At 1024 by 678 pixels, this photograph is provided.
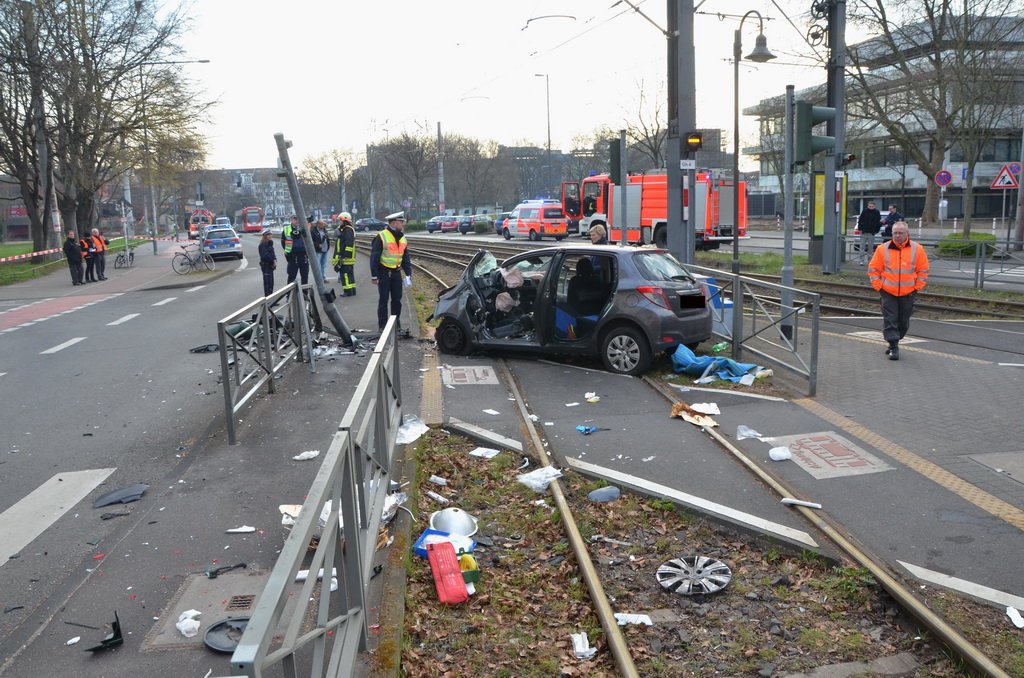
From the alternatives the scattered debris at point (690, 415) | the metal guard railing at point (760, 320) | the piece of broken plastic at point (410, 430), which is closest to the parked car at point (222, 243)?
the metal guard railing at point (760, 320)

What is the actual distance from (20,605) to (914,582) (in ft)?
15.6

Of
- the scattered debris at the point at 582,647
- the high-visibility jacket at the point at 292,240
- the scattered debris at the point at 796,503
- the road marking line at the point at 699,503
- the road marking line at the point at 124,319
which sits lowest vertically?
the scattered debris at the point at 582,647

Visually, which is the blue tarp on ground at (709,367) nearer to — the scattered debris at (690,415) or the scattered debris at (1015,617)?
the scattered debris at (690,415)

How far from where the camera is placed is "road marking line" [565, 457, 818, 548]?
5.29 metres

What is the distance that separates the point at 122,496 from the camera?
248 inches

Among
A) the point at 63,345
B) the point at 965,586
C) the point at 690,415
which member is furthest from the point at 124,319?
the point at 965,586

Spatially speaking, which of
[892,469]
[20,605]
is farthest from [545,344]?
[20,605]

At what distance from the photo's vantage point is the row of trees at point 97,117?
30.4 m

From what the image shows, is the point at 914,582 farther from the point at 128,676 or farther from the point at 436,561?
the point at 128,676

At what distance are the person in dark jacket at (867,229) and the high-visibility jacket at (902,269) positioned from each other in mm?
13599

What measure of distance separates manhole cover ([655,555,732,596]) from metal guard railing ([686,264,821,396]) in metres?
4.66

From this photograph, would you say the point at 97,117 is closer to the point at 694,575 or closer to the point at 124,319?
the point at 124,319

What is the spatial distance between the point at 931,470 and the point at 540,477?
2892 millimetres

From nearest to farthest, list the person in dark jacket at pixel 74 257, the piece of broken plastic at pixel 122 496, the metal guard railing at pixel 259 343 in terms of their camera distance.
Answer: the piece of broken plastic at pixel 122 496
the metal guard railing at pixel 259 343
the person in dark jacket at pixel 74 257
